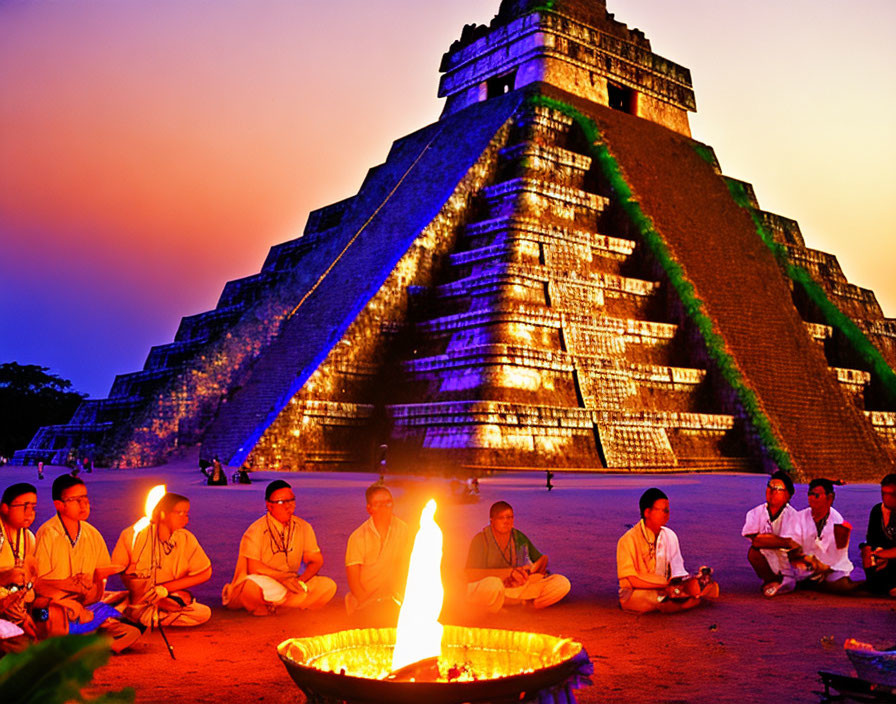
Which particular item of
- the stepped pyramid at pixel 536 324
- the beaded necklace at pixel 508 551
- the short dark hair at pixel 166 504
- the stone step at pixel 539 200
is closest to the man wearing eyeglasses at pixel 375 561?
the beaded necklace at pixel 508 551

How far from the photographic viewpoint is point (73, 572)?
478 centimetres

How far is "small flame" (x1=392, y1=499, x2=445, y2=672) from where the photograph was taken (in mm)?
3248

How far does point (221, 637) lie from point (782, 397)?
14.2m

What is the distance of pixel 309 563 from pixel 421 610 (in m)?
2.51

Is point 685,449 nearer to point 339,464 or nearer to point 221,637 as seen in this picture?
point 339,464

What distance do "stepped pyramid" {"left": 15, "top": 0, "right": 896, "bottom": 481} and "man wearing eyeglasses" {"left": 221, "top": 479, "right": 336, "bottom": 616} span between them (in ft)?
26.1

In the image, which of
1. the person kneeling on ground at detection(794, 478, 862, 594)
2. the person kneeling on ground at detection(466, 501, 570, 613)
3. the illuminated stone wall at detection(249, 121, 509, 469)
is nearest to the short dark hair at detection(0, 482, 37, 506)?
the person kneeling on ground at detection(466, 501, 570, 613)

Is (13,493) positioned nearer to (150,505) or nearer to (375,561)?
(150,505)

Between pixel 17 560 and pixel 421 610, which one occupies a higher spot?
pixel 17 560

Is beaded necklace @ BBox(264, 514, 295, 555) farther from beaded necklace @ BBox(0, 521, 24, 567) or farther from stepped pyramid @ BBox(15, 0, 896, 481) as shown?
stepped pyramid @ BBox(15, 0, 896, 481)

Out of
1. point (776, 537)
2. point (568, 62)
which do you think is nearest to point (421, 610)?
point (776, 537)

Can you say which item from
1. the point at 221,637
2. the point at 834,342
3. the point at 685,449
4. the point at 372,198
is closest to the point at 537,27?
the point at 372,198

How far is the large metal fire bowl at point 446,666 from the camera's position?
274 centimetres

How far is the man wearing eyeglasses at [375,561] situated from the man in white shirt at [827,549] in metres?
2.84
